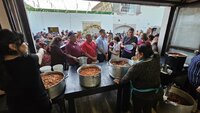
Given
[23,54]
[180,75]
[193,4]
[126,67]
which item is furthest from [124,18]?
[23,54]

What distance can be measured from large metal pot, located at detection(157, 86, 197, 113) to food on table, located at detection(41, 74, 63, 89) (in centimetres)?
157

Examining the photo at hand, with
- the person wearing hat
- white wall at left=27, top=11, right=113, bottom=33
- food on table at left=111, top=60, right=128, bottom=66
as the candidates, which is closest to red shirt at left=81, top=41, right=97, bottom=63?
the person wearing hat

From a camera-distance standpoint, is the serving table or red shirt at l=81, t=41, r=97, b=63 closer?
the serving table

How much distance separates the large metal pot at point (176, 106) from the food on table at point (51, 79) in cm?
157

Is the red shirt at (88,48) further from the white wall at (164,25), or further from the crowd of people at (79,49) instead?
the white wall at (164,25)

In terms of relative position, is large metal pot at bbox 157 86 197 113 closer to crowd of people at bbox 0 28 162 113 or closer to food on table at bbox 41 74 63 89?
crowd of people at bbox 0 28 162 113

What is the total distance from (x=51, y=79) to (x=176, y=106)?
1.71 m

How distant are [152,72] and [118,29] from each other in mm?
6588

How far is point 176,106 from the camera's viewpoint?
1540mm

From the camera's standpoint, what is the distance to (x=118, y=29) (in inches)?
295

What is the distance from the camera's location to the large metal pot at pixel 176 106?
5.01 feet

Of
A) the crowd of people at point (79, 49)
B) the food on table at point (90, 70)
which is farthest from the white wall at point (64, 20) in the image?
the food on table at point (90, 70)

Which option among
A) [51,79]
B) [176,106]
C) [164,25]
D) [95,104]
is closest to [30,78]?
[51,79]

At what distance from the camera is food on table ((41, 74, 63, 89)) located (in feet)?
4.09
